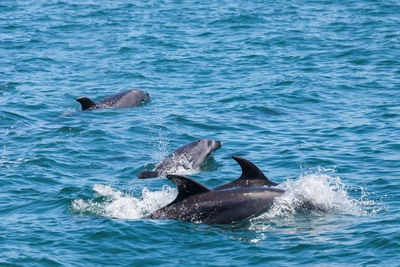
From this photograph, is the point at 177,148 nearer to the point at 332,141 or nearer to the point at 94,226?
the point at 332,141

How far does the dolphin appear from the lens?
685 inches

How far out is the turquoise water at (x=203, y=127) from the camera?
1262 centimetres

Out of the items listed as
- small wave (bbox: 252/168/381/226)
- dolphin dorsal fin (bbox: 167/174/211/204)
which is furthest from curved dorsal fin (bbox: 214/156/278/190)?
dolphin dorsal fin (bbox: 167/174/211/204)

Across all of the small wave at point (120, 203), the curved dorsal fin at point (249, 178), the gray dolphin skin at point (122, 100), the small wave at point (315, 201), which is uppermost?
the curved dorsal fin at point (249, 178)

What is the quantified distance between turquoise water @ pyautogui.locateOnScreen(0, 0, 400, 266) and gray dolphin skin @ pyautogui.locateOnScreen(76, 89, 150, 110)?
439mm

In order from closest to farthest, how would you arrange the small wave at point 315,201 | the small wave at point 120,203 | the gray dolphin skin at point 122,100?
1. the small wave at point 315,201
2. the small wave at point 120,203
3. the gray dolphin skin at point 122,100

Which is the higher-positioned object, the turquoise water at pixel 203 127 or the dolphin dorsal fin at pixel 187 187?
the dolphin dorsal fin at pixel 187 187

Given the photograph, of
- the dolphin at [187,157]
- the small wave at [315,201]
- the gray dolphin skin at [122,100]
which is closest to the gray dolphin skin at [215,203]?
the small wave at [315,201]

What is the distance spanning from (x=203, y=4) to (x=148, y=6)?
3544 millimetres

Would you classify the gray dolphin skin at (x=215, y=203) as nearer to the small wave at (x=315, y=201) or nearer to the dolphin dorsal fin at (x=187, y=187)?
the dolphin dorsal fin at (x=187, y=187)

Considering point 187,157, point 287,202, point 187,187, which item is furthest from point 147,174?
point 287,202

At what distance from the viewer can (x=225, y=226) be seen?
13.3 m

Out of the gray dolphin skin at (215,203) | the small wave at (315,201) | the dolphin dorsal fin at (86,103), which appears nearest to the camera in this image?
the gray dolphin skin at (215,203)

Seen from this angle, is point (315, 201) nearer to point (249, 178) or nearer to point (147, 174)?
point (249, 178)
